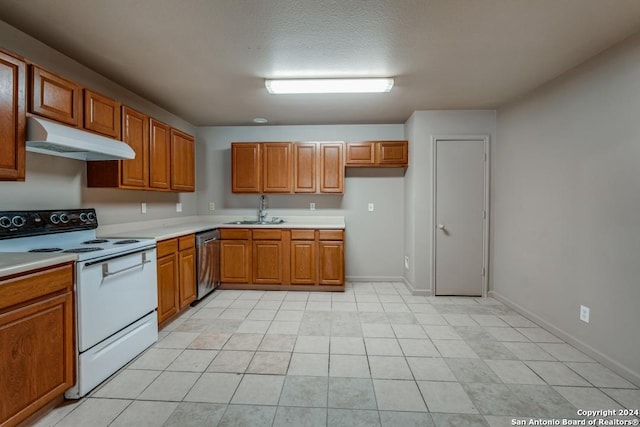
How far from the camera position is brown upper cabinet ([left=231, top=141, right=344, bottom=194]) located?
3.99 meters

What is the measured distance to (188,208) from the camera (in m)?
4.21

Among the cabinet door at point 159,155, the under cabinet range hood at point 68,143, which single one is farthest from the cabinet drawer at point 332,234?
the under cabinet range hood at point 68,143

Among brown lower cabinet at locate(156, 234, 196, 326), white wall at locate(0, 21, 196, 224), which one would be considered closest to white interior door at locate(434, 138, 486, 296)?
brown lower cabinet at locate(156, 234, 196, 326)

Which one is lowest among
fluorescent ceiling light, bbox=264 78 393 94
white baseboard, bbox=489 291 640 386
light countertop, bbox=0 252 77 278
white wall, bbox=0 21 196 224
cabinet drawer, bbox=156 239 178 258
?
white baseboard, bbox=489 291 640 386

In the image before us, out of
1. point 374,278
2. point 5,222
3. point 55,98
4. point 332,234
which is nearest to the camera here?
point 5,222

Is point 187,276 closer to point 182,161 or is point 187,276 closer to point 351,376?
point 182,161

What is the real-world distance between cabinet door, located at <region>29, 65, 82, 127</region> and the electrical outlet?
13.8 feet

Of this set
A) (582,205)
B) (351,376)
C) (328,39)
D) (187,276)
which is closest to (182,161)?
(187,276)

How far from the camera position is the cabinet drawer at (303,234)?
12.5ft

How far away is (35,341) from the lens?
59.2 inches

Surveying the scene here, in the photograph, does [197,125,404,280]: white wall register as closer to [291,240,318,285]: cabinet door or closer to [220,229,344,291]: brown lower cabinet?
[220,229,344,291]: brown lower cabinet

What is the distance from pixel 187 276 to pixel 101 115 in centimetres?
172

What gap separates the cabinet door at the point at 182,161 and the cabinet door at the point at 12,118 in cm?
159

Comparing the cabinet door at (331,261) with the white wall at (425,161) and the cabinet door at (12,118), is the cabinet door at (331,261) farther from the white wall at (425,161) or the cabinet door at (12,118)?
the cabinet door at (12,118)
